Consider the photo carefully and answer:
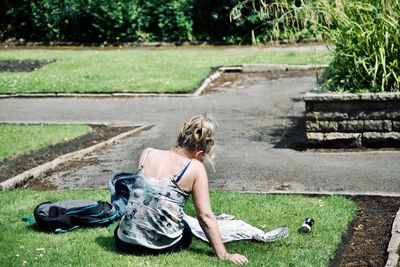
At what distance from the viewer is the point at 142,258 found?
6398 millimetres

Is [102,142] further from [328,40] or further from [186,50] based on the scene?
[186,50]

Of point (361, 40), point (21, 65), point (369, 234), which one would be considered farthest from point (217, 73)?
point (369, 234)

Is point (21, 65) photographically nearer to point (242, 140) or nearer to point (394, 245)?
point (242, 140)

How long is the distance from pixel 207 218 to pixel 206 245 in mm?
648

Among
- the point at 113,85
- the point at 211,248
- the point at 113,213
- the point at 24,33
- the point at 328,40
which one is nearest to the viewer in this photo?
the point at 211,248

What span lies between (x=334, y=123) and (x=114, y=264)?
16.5ft

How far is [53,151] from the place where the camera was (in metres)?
11.1

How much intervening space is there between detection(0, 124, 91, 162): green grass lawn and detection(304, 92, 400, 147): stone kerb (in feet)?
11.4

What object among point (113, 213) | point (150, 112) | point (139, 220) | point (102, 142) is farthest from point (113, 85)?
point (139, 220)

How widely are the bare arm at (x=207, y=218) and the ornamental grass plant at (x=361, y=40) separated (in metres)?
4.59

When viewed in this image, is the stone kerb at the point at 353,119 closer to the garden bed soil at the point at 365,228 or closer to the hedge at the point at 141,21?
the garden bed soil at the point at 365,228

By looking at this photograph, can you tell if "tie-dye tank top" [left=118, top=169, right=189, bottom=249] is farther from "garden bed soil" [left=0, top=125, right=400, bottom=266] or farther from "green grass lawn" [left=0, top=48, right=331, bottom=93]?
"green grass lawn" [left=0, top=48, right=331, bottom=93]

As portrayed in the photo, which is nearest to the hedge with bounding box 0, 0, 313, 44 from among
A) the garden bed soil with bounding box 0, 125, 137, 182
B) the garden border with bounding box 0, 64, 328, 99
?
the garden border with bounding box 0, 64, 328, 99

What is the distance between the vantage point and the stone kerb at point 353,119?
10.4 m
